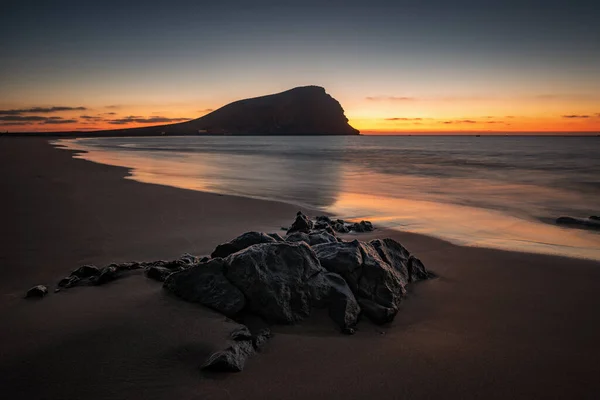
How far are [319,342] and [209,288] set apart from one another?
111cm

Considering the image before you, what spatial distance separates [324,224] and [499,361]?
176 inches

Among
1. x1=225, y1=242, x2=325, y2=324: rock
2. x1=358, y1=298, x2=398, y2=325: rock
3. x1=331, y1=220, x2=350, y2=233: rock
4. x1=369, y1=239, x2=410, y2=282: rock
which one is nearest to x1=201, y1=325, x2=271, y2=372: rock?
x1=225, y1=242, x2=325, y2=324: rock

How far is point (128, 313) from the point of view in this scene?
133 inches

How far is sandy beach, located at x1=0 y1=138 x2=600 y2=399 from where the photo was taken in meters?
2.63

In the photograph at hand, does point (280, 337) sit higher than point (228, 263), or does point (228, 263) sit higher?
point (228, 263)

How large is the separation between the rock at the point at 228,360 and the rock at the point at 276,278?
21.1 inches

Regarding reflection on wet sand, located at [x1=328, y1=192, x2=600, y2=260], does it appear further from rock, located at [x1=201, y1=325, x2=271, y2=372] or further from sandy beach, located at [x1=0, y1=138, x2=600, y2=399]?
rock, located at [x1=201, y1=325, x2=271, y2=372]

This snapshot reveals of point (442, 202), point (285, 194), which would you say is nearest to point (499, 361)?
point (442, 202)

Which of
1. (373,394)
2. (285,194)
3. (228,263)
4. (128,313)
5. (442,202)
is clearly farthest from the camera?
(285,194)

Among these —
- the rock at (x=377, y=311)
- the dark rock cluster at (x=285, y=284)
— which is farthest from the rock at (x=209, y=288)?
the rock at (x=377, y=311)

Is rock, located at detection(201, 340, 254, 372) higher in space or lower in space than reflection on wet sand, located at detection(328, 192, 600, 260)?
higher

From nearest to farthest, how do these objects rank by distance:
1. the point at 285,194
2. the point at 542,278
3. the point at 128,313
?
the point at 128,313, the point at 542,278, the point at 285,194

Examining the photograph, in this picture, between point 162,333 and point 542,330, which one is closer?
point 162,333

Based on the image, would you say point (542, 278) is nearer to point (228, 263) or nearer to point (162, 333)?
point (228, 263)
